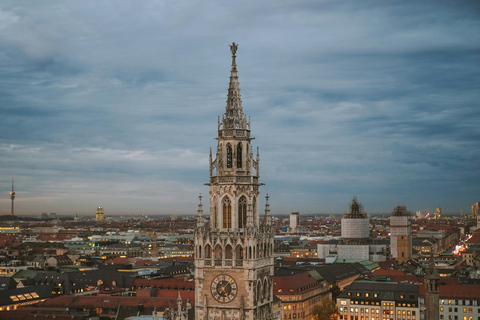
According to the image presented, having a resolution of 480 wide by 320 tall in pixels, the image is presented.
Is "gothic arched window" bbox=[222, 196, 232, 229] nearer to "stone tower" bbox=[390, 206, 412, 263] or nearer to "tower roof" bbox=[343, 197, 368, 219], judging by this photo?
"tower roof" bbox=[343, 197, 368, 219]

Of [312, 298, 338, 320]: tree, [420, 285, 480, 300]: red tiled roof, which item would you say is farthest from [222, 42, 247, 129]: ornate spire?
[420, 285, 480, 300]: red tiled roof

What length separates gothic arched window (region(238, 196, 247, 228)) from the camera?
37938 millimetres

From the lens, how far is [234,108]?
39.0m

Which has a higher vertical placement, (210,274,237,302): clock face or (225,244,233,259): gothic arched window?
(225,244,233,259): gothic arched window

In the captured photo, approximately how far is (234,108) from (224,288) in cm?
923

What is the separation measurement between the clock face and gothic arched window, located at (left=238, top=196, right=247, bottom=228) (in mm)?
2726

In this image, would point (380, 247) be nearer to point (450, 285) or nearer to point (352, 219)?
point (352, 219)

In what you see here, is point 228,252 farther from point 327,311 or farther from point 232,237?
point 327,311

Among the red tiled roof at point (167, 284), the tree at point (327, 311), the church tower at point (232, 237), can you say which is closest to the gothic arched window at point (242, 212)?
the church tower at point (232, 237)

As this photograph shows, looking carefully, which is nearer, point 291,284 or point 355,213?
point 291,284

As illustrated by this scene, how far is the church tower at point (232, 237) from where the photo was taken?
1479 inches

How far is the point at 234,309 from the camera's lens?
3788 cm

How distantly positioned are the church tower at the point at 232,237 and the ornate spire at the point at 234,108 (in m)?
0.05

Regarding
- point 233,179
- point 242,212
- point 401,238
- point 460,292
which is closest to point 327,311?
point 460,292
